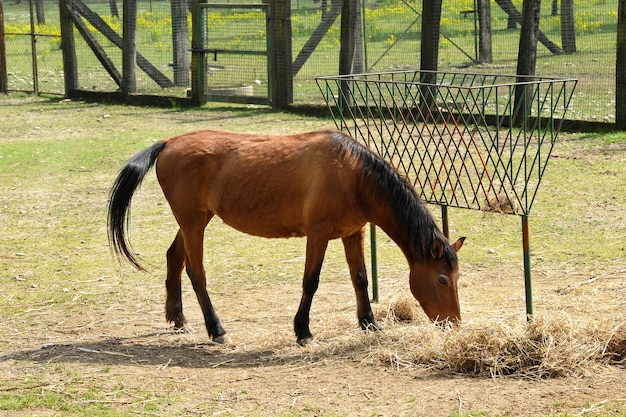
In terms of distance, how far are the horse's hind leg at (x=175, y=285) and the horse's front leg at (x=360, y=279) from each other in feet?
4.51

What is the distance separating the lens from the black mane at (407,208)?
6578 mm

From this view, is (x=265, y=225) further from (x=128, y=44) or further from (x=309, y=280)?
(x=128, y=44)

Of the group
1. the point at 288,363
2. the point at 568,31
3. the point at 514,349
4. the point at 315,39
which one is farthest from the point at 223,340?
the point at 568,31

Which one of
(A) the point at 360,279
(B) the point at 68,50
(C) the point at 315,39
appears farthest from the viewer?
(B) the point at 68,50

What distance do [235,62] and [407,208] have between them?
12805 mm

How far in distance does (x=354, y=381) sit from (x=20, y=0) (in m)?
46.2

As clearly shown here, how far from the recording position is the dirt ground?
542cm

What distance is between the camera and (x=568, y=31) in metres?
20.2

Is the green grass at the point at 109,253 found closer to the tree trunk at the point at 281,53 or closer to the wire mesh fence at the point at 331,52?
the wire mesh fence at the point at 331,52

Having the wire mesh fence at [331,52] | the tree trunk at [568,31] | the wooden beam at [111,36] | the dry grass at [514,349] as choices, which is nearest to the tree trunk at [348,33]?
the wire mesh fence at [331,52]

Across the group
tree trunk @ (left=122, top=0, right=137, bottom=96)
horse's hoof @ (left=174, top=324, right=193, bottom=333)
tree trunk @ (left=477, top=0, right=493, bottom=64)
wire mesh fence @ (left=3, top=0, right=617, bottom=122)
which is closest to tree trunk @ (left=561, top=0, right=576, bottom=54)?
wire mesh fence @ (left=3, top=0, right=617, bottom=122)

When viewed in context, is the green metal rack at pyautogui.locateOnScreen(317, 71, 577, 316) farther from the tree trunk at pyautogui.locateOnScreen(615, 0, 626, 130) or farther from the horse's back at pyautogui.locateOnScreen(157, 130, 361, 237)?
the tree trunk at pyautogui.locateOnScreen(615, 0, 626, 130)

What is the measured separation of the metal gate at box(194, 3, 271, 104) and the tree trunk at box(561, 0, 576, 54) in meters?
6.55

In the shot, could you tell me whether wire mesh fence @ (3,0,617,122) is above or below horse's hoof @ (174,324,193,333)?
above
